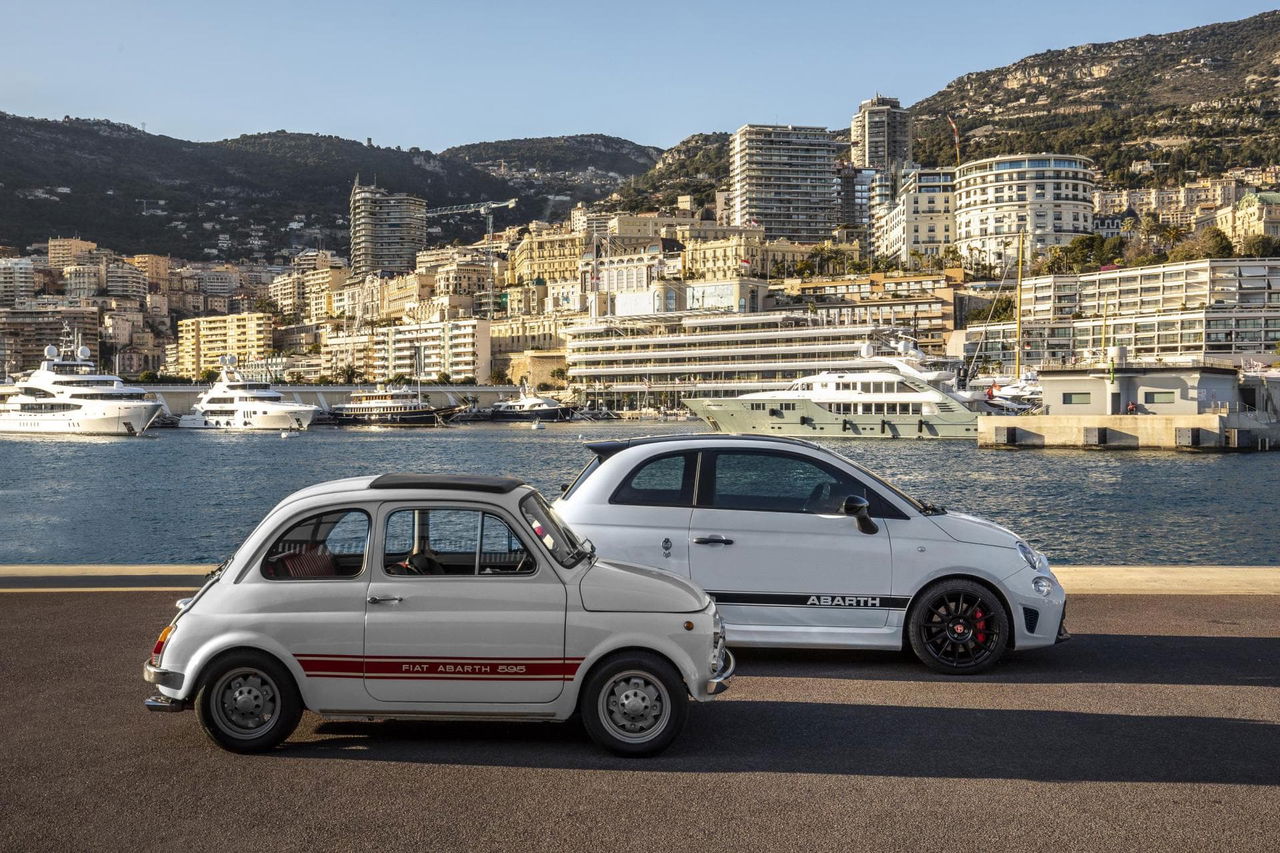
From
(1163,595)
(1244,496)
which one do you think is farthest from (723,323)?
(1163,595)

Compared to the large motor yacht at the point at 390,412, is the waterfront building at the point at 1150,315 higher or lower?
higher

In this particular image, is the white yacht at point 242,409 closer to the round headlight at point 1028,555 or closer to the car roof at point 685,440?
the car roof at point 685,440

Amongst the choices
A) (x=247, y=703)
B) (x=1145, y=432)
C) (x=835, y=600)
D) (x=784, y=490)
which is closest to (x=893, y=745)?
(x=835, y=600)

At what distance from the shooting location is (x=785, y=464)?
7.87 metres

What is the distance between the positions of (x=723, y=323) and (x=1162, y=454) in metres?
76.8

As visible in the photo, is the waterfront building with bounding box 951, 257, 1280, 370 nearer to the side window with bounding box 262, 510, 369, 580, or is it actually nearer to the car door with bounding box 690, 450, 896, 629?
the car door with bounding box 690, 450, 896, 629

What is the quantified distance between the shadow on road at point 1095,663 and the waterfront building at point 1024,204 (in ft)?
547

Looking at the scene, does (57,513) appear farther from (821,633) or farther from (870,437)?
(870,437)

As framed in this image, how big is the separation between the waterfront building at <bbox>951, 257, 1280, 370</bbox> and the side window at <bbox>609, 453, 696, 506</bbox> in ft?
405

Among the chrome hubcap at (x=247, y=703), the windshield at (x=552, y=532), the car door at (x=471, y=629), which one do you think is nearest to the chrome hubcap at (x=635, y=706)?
the car door at (x=471, y=629)

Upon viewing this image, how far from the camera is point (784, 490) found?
307 inches

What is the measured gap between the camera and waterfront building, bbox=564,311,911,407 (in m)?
124

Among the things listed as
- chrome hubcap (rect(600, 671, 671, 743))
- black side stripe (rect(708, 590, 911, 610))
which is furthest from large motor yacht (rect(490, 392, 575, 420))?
chrome hubcap (rect(600, 671, 671, 743))

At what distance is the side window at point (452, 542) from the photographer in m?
5.80
